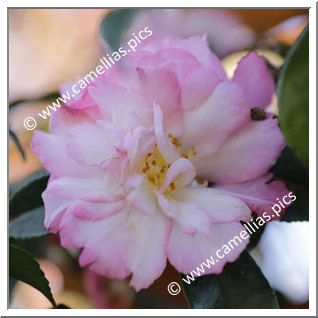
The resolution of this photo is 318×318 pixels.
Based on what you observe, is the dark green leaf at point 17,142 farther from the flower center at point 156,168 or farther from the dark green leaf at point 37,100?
the flower center at point 156,168

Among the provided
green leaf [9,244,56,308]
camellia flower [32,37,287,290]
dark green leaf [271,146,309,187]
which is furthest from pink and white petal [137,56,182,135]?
green leaf [9,244,56,308]

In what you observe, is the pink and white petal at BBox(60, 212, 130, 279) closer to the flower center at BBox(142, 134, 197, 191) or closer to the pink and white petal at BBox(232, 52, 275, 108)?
the flower center at BBox(142, 134, 197, 191)

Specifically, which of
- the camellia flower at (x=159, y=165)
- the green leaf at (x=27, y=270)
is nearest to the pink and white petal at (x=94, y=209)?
the camellia flower at (x=159, y=165)

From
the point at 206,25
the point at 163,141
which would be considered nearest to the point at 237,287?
the point at 163,141

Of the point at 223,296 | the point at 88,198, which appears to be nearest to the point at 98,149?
the point at 88,198

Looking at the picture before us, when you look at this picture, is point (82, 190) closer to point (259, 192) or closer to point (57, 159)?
point (57, 159)

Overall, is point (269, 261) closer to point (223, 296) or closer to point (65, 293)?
point (223, 296)

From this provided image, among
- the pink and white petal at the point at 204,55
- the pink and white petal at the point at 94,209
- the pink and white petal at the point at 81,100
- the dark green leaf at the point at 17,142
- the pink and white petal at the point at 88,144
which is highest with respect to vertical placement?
the pink and white petal at the point at 204,55
